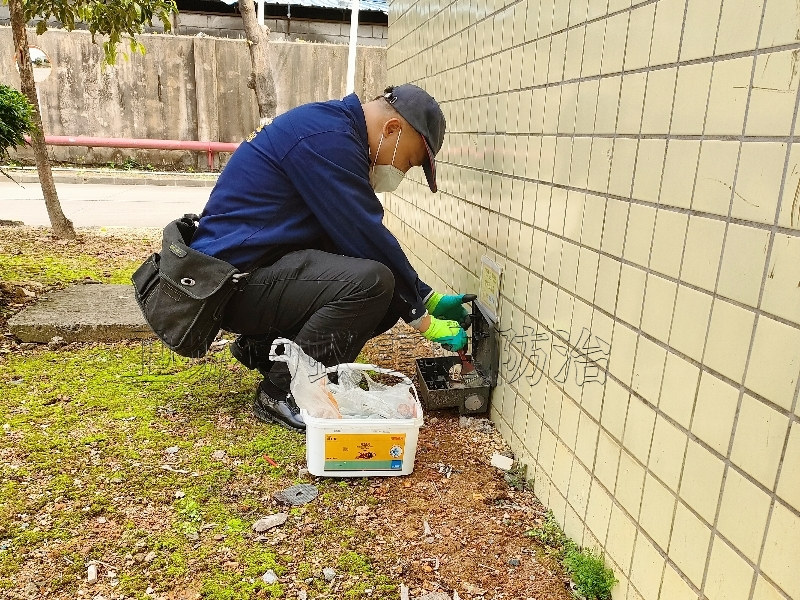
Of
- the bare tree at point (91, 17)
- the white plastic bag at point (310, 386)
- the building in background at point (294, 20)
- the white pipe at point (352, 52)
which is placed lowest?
the white plastic bag at point (310, 386)

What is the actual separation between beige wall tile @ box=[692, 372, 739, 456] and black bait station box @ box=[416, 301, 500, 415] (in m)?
1.35

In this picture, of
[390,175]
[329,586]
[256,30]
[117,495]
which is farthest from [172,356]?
[256,30]

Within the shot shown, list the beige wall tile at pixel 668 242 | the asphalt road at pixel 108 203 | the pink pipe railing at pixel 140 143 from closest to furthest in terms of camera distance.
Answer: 1. the beige wall tile at pixel 668 242
2. the asphalt road at pixel 108 203
3. the pink pipe railing at pixel 140 143

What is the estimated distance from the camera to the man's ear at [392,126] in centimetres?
252

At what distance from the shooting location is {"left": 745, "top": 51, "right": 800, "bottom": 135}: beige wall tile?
1.11m

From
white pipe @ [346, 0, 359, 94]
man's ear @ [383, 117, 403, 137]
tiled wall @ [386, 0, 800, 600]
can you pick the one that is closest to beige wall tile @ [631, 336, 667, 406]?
tiled wall @ [386, 0, 800, 600]

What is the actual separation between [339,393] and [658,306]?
4.48ft

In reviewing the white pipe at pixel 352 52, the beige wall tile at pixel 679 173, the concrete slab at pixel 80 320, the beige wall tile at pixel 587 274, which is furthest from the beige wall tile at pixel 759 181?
the white pipe at pixel 352 52

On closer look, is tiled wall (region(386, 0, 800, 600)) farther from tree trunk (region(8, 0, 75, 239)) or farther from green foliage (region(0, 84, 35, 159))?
tree trunk (region(8, 0, 75, 239))

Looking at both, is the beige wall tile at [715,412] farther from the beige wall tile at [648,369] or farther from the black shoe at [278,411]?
the black shoe at [278,411]

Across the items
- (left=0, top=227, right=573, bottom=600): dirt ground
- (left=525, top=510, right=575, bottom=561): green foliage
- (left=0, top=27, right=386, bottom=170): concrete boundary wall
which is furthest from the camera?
(left=0, top=27, right=386, bottom=170): concrete boundary wall

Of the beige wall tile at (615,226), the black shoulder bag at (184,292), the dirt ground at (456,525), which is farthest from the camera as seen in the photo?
the black shoulder bag at (184,292)

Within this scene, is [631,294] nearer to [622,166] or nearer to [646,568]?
[622,166]

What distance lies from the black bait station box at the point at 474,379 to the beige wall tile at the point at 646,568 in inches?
46.7
